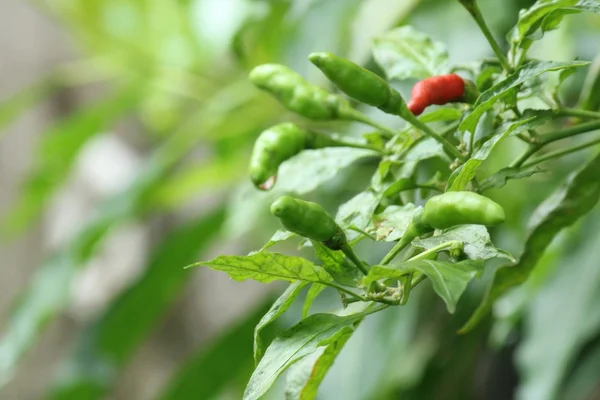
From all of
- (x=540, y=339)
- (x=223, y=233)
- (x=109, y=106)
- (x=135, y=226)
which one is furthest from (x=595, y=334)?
(x=135, y=226)

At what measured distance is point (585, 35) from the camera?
874mm

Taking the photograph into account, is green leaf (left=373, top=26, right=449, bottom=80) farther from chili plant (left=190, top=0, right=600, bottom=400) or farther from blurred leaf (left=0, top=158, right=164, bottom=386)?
blurred leaf (left=0, top=158, right=164, bottom=386)

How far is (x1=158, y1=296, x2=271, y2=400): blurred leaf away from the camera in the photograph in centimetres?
88

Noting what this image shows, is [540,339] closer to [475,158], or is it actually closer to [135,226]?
[475,158]

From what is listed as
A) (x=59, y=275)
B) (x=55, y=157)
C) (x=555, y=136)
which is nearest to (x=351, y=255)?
(x=555, y=136)

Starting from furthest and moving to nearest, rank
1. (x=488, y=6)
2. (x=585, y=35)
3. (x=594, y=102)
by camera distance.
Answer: (x=585, y=35), (x=488, y=6), (x=594, y=102)

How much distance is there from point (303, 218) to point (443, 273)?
0.17 ft

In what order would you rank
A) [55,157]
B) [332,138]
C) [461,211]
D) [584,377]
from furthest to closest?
1. [55,157]
2. [584,377]
3. [332,138]
4. [461,211]

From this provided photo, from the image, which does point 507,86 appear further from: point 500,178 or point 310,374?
point 310,374

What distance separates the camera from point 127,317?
97cm

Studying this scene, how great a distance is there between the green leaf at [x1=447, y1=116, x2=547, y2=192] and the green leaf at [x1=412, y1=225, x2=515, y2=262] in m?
0.02

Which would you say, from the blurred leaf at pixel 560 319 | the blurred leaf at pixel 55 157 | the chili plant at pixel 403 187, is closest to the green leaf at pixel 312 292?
the chili plant at pixel 403 187

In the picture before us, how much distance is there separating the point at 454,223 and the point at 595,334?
0.78 meters

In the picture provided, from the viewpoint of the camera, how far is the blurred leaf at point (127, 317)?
0.96 metres
